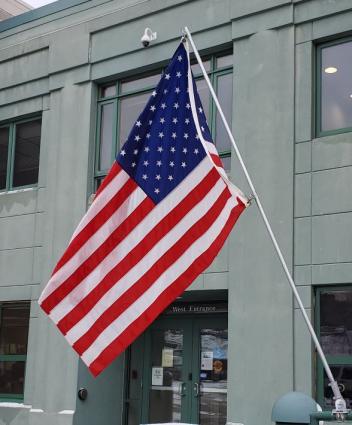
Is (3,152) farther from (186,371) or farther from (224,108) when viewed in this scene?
(186,371)

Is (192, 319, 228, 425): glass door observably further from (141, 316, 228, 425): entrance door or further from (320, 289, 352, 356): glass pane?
(320, 289, 352, 356): glass pane

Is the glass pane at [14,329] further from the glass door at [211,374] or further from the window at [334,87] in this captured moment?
the window at [334,87]

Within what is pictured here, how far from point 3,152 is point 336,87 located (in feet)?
23.3

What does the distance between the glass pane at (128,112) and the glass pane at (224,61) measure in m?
1.63

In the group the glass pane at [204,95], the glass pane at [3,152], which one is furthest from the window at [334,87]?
the glass pane at [3,152]

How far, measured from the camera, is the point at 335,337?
10.5m

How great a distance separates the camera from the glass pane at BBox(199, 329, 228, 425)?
12586 millimetres

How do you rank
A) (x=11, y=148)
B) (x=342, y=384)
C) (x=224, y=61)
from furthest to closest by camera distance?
(x=11, y=148)
(x=224, y=61)
(x=342, y=384)

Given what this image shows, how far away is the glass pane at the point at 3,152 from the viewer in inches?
602

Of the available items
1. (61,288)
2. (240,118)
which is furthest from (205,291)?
(61,288)

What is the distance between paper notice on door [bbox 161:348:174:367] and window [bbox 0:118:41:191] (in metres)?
4.03

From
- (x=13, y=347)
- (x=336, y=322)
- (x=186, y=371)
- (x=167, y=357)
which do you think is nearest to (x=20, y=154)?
(x=13, y=347)

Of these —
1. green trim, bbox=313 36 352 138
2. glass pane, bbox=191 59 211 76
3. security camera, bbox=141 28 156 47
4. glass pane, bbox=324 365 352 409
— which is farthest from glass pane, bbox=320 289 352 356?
security camera, bbox=141 28 156 47

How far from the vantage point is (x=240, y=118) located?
38.9 ft
